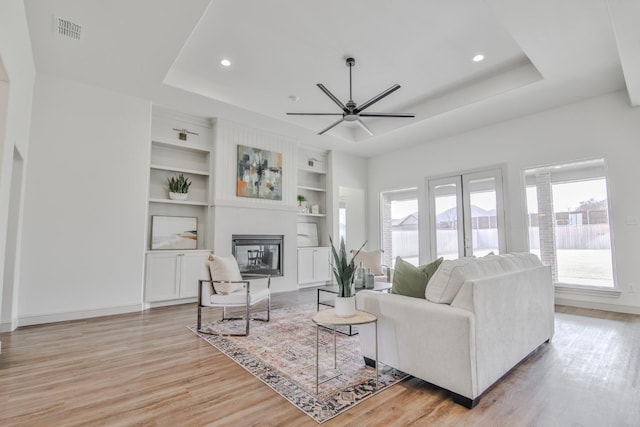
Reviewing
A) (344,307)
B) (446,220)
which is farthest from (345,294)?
(446,220)

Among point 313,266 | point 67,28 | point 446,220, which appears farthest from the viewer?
point 313,266

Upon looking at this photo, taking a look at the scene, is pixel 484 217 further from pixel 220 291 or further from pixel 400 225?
pixel 220 291

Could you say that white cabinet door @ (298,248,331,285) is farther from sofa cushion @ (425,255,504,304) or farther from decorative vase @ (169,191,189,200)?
sofa cushion @ (425,255,504,304)

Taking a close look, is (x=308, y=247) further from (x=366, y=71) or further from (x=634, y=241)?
(x=634, y=241)

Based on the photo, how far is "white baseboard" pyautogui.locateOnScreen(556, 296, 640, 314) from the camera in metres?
4.28

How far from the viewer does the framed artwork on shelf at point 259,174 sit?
18.7 feet

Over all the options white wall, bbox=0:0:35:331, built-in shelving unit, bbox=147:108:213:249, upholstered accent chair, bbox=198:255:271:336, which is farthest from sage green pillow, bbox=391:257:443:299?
built-in shelving unit, bbox=147:108:213:249

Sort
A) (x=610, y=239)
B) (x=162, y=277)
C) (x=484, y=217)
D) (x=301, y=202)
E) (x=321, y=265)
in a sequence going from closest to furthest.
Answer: (x=610, y=239) → (x=162, y=277) → (x=484, y=217) → (x=321, y=265) → (x=301, y=202)

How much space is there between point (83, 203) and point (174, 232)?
1.35 metres

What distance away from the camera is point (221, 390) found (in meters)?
2.20

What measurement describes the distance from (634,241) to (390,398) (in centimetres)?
464

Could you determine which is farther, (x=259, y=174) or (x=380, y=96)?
(x=259, y=174)

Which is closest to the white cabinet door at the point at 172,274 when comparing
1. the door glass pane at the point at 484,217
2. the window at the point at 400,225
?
the window at the point at 400,225

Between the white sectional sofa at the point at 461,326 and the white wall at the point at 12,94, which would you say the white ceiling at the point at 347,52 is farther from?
the white sectional sofa at the point at 461,326
